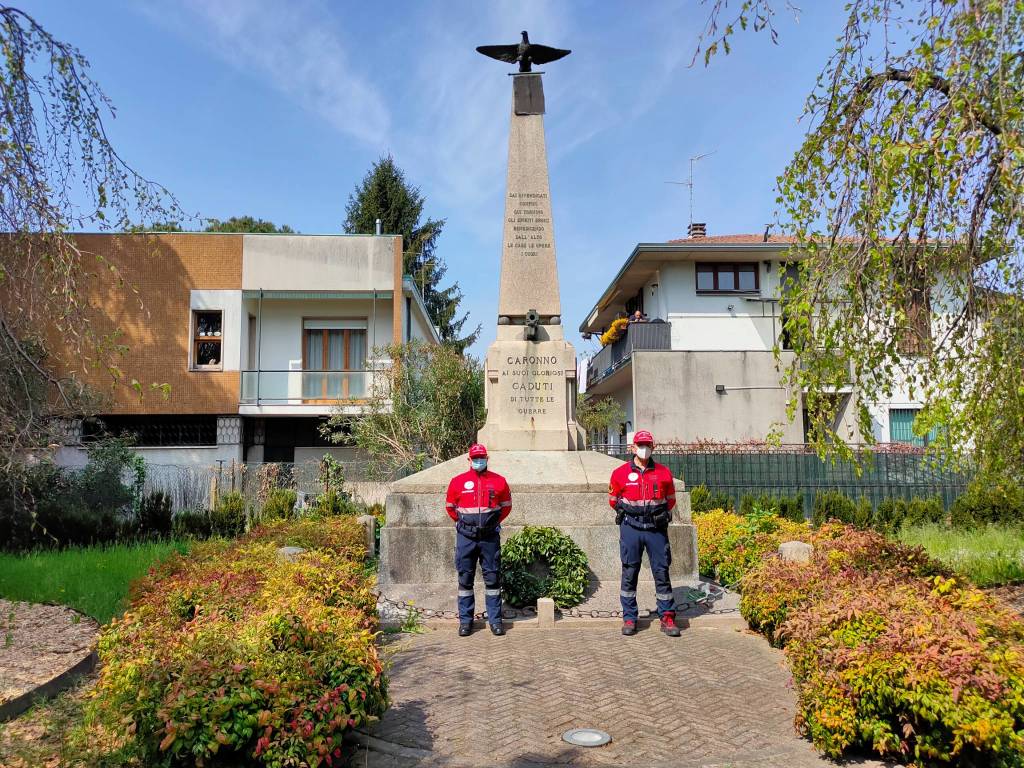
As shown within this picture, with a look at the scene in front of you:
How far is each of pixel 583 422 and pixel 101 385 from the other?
14.6 m

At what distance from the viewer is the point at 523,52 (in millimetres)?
11219

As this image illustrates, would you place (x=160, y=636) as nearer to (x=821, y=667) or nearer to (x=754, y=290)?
(x=821, y=667)

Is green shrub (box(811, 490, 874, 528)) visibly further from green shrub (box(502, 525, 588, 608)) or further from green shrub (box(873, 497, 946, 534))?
green shrub (box(502, 525, 588, 608))

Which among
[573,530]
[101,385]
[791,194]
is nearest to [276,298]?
[101,385]

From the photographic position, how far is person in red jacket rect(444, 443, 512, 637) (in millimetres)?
7664

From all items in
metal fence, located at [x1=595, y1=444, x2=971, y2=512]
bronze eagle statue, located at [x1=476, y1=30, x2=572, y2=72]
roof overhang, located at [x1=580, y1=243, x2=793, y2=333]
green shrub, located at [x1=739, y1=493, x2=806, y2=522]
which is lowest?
green shrub, located at [x1=739, y1=493, x2=806, y2=522]

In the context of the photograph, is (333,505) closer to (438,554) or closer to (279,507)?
(279,507)

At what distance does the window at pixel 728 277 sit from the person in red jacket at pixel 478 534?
2034 cm

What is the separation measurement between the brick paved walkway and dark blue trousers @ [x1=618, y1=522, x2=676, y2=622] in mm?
297

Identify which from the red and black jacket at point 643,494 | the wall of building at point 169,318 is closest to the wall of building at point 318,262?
the wall of building at point 169,318

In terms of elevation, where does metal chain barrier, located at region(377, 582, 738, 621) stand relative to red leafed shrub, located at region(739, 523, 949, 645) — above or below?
below

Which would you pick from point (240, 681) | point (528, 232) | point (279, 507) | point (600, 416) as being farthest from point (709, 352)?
point (240, 681)

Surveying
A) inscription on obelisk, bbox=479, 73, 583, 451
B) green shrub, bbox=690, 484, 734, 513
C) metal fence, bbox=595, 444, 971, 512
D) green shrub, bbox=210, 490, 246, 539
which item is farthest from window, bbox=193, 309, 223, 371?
inscription on obelisk, bbox=479, 73, 583, 451

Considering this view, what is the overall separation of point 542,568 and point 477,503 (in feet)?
4.62
